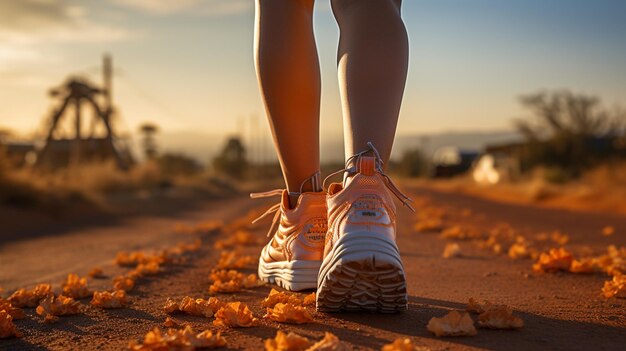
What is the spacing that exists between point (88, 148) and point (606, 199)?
23384mm

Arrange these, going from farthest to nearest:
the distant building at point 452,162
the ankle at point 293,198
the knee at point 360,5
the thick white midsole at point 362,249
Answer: the distant building at point 452,162 < the ankle at point 293,198 < the knee at point 360,5 < the thick white midsole at point 362,249

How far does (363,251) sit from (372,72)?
25.1 inches

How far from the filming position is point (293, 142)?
93.7 inches

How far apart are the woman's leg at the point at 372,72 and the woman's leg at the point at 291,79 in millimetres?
154

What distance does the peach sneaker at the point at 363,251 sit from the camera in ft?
6.05

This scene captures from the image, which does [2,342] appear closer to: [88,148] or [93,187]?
[93,187]

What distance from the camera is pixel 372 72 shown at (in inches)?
85.1

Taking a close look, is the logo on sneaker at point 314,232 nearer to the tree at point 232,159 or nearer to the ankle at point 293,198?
the ankle at point 293,198

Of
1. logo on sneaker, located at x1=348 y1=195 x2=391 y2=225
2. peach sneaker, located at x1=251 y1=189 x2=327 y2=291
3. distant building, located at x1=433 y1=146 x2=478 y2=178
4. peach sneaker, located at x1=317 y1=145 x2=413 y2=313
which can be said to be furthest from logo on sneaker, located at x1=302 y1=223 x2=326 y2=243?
distant building, located at x1=433 y1=146 x2=478 y2=178

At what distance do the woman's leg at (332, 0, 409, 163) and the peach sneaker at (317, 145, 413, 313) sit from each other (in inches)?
4.8

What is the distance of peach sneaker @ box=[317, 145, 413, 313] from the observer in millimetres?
1845

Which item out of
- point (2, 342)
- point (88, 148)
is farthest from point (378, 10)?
point (88, 148)

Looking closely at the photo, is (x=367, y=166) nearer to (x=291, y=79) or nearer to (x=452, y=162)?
(x=291, y=79)

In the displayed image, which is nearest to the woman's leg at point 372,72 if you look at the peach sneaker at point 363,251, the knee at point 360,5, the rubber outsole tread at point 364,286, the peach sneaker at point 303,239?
the knee at point 360,5
